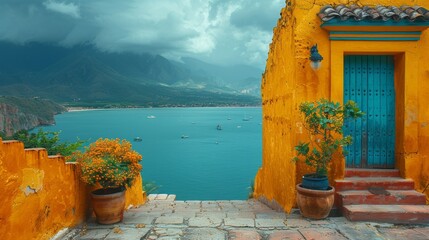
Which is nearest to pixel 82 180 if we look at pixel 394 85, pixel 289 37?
pixel 289 37

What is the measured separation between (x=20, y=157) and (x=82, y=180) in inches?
61.4

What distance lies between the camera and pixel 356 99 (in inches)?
267

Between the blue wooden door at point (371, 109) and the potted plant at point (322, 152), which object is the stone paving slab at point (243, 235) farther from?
the blue wooden door at point (371, 109)

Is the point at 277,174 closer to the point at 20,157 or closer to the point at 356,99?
the point at 356,99

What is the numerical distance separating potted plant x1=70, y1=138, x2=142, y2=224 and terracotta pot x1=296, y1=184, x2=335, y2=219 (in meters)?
2.74

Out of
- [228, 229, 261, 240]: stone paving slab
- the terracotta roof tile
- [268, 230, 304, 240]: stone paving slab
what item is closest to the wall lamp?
the terracotta roof tile

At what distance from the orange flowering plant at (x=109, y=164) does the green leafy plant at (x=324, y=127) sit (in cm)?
278

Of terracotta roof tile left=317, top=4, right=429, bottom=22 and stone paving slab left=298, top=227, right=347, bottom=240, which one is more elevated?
terracotta roof tile left=317, top=4, right=429, bottom=22

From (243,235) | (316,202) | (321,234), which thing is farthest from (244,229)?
(316,202)

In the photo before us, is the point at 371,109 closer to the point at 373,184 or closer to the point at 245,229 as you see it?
the point at 373,184

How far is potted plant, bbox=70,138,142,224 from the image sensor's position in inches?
213

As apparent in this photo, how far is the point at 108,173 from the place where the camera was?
17.6ft

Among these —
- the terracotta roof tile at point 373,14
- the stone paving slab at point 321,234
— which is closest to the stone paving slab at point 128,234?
the stone paving slab at point 321,234

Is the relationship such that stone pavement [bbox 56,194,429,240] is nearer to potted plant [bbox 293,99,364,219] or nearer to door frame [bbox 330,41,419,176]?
potted plant [bbox 293,99,364,219]
